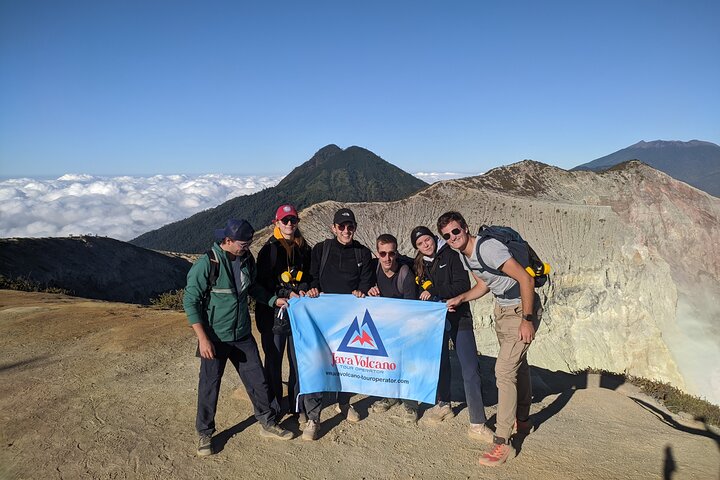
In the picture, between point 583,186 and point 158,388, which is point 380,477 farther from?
point 583,186

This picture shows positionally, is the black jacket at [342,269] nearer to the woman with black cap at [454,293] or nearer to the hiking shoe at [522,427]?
the woman with black cap at [454,293]

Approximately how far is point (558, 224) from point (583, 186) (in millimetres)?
14762

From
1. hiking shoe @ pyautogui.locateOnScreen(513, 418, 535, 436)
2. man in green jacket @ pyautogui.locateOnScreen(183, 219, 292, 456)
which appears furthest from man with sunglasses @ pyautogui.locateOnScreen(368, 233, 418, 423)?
hiking shoe @ pyautogui.locateOnScreen(513, 418, 535, 436)

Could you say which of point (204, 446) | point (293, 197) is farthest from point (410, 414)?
point (293, 197)

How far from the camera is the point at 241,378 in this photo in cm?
547

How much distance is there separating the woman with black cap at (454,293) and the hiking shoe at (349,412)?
59.6 inches

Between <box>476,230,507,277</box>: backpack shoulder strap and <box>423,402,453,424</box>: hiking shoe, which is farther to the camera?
<box>423,402,453,424</box>: hiking shoe

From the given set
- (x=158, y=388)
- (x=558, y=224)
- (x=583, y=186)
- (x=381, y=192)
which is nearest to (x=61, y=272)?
(x=158, y=388)

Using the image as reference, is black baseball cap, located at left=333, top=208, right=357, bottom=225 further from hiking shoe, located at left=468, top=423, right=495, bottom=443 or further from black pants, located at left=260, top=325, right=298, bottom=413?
hiking shoe, located at left=468, top=423, right=495, bottom=443

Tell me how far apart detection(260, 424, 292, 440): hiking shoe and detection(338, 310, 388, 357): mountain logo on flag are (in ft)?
3.98

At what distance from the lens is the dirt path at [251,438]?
16.5 feet

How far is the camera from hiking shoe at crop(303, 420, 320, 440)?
18.5 ft

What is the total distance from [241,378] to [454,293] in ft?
9.24

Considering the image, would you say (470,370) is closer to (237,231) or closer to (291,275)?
(291,275)
